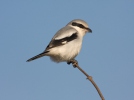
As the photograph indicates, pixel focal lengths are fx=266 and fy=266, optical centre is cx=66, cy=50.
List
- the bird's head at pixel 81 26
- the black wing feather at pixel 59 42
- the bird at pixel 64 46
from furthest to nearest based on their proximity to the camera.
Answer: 1. the bird's head at pixel 81 26
2. the black wing feather at pixel 59 42
3. the bird at pixel 64 46

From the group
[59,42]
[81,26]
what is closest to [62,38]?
[59,42]

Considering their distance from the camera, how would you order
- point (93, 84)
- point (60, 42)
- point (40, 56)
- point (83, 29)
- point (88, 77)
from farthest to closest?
point (83, 29) → point (60, 42) → point (40, 56) → point (88, 77) → point (93, 84)

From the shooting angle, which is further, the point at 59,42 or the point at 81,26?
Result: the point at 81,26

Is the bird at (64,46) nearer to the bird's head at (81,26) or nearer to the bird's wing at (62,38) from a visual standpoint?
the bird's wing at (62,38)

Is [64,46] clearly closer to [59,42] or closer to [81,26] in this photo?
[59,42]

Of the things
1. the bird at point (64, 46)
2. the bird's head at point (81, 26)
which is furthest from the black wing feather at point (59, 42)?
the bird's head at point (81, 26)

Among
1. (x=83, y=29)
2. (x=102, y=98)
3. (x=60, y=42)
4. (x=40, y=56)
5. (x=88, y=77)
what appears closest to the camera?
(x=102, y=98)

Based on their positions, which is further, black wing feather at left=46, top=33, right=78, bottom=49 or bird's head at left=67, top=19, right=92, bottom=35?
bird's head at left=67, top=19, right=92, bottom=35

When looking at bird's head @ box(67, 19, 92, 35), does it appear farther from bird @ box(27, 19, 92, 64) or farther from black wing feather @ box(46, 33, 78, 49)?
black wing feather @ box(46, 33, 78, 49)

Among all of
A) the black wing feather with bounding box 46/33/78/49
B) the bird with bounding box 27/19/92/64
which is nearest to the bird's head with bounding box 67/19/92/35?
the bird with bounding box 27/19/92/64

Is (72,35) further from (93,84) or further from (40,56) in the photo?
(93,84)

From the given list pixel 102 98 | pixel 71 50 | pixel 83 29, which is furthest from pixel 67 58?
pixel 102 98

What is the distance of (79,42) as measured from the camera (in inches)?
174

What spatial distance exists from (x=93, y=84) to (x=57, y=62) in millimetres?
2567
